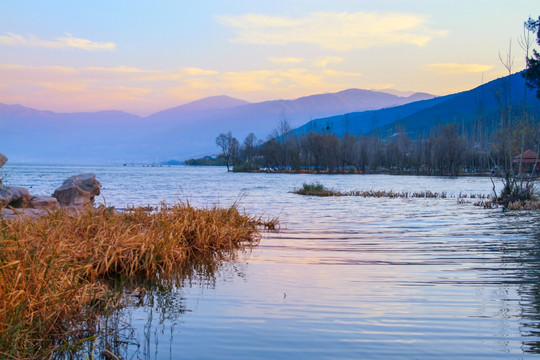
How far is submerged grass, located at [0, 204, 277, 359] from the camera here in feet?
14.7

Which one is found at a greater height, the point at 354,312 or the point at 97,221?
the point at 97,221

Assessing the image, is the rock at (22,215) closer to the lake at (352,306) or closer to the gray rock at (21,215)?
the gray rock at (21,215)

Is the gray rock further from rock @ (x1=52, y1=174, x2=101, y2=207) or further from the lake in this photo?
rock @ (x1=52, y1=174, x2=101, y2=207)

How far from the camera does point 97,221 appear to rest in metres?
9.62

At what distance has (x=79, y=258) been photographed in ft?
24.3

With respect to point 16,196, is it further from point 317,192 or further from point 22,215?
point 317,192

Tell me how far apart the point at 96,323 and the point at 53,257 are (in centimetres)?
90

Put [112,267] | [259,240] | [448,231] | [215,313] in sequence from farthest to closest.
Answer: [448,231]
[259,240]
[112,267]
[215,313]

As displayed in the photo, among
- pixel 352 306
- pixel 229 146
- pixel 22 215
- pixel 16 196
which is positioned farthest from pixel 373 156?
pixel 352 306

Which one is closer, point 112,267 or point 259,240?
point 112,267

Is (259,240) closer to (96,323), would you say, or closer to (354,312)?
(354,312)

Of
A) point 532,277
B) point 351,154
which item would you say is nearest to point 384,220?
point 532,277

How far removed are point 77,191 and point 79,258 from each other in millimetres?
10403

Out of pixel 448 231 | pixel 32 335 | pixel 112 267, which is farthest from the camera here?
pixel 448 231
